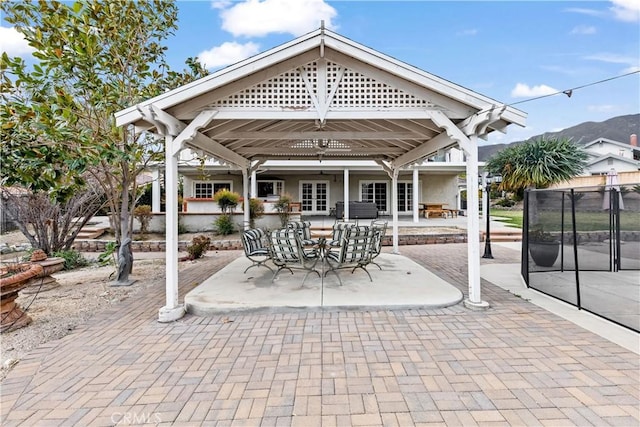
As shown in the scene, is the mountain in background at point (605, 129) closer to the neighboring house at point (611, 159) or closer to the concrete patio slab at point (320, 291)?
the neighboring house at point (611, 159)

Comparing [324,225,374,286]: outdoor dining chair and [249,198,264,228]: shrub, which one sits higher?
[249,198,264,228]: shrub

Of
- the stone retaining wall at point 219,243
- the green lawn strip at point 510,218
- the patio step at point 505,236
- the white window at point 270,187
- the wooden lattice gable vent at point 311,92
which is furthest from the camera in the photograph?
the white window at point 270,187

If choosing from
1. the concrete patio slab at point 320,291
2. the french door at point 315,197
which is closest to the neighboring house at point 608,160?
the french door at point 315,197

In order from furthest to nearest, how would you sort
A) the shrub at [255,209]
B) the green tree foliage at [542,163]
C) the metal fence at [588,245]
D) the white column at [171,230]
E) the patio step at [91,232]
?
the green tree foliage at [542,163]
the shrub at [255,209]
the patio step at [91,232]
the metal fence at [588,245]
the white column at [171,230]

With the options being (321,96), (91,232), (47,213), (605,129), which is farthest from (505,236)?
(605,129)

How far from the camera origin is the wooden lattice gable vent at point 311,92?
436cm

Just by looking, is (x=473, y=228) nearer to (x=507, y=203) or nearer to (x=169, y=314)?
(x=169, y=314)

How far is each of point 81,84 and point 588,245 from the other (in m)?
10.6

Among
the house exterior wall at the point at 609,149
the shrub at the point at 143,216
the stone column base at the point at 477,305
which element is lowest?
the stone column base at the point at 477,305

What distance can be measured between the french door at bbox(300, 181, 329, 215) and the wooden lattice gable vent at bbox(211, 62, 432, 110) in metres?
13.5

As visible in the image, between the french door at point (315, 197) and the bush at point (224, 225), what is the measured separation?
6.16 m

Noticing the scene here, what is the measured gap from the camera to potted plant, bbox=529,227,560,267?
596 centimetres

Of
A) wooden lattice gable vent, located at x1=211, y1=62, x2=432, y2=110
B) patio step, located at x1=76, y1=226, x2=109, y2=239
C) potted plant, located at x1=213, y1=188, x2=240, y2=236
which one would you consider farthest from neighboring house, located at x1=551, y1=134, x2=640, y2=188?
patio step, located at x1=76, y1=226, x2=109, y2=239

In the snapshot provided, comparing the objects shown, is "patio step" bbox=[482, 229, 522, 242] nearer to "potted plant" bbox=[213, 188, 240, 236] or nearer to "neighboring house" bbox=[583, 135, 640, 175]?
"potted plant" bbox=[213, 188, 240, 236]
